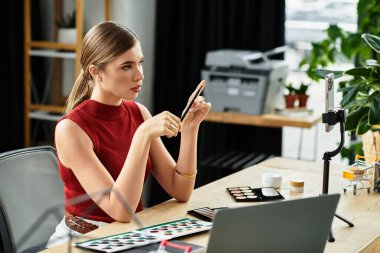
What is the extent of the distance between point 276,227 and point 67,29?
3.10 meters

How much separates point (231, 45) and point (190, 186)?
2.28 meters

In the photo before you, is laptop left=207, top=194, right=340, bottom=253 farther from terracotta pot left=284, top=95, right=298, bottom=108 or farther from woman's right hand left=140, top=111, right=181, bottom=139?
terracotta pot left=284, top=95, right=298, bottom=108

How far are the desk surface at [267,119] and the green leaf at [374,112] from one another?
1515 mm

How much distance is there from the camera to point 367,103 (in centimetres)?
262

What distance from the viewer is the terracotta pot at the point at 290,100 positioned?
4.20m

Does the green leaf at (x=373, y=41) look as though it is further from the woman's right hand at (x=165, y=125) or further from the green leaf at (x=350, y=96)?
the woman's right hand at (x=165, y=125)

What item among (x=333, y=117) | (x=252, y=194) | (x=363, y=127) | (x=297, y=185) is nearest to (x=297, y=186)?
(x=297, y=185)

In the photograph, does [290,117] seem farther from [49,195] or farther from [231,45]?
[49,195]

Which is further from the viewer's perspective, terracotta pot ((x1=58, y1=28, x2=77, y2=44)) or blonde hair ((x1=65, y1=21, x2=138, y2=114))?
terracotta pot ((x1=58, y1=28, x2=77, y2=44))

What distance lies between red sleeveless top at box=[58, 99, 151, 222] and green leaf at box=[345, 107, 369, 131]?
2.43ft

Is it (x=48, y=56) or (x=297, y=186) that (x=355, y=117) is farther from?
(x=48, y=56)

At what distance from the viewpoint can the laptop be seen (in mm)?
1540

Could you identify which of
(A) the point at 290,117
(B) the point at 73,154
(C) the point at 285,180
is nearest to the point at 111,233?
(B) the point at 73,154

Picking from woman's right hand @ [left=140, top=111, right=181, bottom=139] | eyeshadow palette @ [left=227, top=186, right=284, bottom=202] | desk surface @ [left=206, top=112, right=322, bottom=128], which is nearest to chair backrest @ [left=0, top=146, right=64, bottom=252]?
woman's right hand @ [left=140, top=111, right=181, bottom=139]
